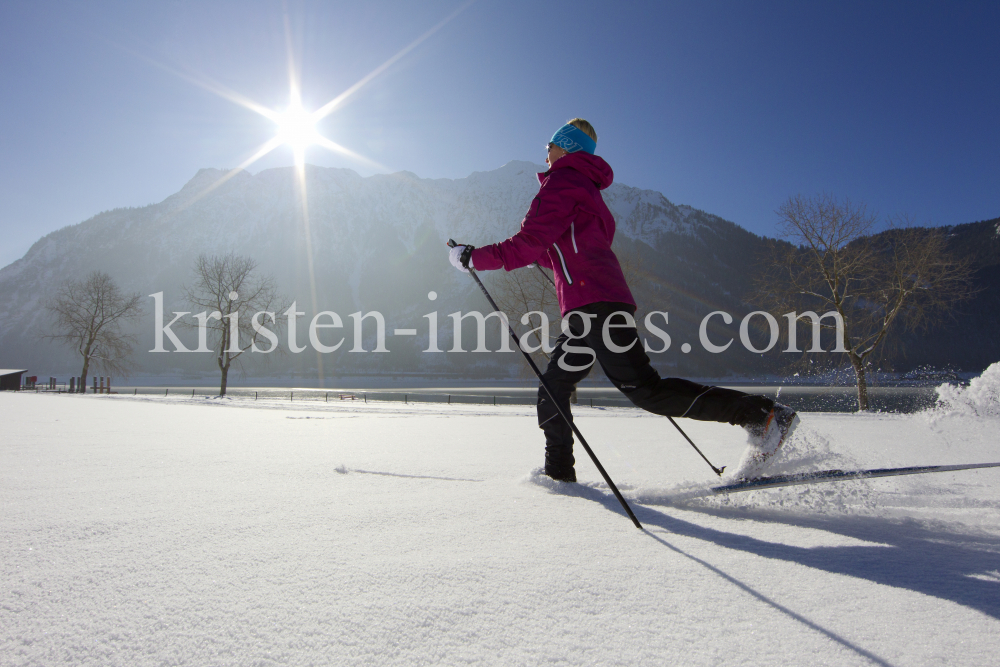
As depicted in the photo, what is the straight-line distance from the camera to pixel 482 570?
108 cm

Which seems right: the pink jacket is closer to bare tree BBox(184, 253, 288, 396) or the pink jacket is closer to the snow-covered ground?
the snow-covered ground

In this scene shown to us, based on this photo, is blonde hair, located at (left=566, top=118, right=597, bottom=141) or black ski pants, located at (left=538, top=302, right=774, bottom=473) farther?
blonde hair, located at (left=566, top=118, right=597, bottom=141)

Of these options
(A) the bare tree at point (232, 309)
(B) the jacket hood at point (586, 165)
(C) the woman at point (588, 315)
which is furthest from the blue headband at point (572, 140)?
(A) the bare tree at point (232, 309)

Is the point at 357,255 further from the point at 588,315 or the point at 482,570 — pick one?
the point at 482,570

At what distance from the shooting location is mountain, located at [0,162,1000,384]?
115 meters

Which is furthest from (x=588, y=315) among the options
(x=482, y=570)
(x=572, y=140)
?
(x=482, y=570)

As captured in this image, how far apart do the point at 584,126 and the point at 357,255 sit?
159m

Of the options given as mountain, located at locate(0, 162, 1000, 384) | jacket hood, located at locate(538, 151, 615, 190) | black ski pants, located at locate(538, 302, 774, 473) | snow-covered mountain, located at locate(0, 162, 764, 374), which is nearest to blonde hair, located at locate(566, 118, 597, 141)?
jacket hood, located at locate(538, 151, 615, 190)

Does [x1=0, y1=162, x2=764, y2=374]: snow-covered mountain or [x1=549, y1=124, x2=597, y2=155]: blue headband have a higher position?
[x1=0, y1=162, x2=764, y2=374]: snow-covered mountain

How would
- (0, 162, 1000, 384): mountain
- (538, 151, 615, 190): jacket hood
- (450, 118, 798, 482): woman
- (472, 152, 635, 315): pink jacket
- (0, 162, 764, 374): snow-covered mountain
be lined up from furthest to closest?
(0, 162, 764, 374): snow-covered mountain, (0, 162, 1000, 384): mountain, (538, 151, 615, 190): jacket hood, (472, 152, 635, 315): pink jacket, (450, 118, 798, 482): woman

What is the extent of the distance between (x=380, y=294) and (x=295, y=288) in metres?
24.7

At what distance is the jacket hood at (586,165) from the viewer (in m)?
2.37

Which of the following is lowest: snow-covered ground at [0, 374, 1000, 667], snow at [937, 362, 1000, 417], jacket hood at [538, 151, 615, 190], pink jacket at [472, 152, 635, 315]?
snow-covered ground at [0, 374, 1000, 667]

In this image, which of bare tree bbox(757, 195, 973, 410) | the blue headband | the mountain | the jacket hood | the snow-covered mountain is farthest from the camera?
the snow-covered mountain
